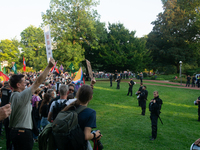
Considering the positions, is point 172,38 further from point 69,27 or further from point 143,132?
point 143,132

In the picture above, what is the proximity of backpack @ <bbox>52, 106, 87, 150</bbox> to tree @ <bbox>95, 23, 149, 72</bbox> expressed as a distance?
3129cm

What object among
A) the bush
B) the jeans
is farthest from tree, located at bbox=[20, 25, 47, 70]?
the jeans

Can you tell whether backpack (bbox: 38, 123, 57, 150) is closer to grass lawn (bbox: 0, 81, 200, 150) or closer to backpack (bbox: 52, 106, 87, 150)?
backpack (bbox: 52, 106, 87, 150)

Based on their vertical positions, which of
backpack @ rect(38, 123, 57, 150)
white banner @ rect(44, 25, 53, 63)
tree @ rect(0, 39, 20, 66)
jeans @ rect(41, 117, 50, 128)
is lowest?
jeans @ rect(41, 117, 50, 128)

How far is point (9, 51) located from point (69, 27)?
3985cm

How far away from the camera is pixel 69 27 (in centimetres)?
3409

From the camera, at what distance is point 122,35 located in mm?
35875

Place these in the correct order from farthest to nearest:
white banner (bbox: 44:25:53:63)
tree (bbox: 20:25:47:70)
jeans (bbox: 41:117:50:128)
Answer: tree (bbox: 20:25:47:70), white banner (bbox: 44:25:53:63), jeans (bbox: 41:117:50:128)

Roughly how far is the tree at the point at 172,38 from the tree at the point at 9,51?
Answer: 160 feet

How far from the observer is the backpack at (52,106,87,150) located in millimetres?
2186

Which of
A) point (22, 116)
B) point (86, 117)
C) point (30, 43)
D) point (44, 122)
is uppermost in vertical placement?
point (30, 43)

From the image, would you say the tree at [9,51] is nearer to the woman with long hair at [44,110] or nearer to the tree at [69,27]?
the tree at [69,27]

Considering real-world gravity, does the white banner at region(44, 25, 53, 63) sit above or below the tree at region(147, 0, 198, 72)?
below

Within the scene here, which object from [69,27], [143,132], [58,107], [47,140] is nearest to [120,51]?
[69,27]
